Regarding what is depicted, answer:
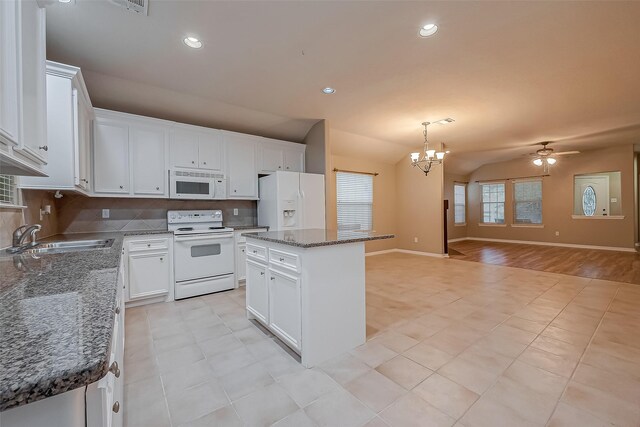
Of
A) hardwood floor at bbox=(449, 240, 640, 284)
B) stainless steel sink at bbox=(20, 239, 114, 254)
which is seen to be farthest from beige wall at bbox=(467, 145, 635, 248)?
stainless steel sink at bbox=(20, 239, 114, 254)

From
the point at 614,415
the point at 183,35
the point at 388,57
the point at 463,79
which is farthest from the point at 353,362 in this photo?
the point at 463,79

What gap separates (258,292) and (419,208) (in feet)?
17.5

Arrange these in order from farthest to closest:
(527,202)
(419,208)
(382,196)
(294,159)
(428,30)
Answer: (527,202) < (382,196) < (419,208) < (294,159) < (428,30)


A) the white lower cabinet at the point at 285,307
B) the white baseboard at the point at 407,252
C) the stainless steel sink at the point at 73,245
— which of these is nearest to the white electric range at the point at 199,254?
the stainless steel sink at the point at 73,245

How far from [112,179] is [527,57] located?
486 centimetres

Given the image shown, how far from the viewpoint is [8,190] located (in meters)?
2.13

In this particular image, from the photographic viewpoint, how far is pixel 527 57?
277 cm

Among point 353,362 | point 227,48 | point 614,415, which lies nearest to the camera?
point 614,415

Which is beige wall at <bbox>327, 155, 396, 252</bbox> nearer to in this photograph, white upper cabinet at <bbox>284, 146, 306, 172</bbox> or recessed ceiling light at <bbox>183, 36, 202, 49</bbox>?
white upper cabinet at <bbox>284, 146, 306, 172</bbox>

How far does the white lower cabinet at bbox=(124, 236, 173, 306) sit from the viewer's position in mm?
3177

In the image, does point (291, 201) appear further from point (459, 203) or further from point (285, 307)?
point (459, 203)

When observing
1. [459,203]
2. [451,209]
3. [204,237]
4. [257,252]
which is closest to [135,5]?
[257,252]

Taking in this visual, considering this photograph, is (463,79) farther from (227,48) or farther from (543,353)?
(543,353)

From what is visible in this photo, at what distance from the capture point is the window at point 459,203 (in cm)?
916
